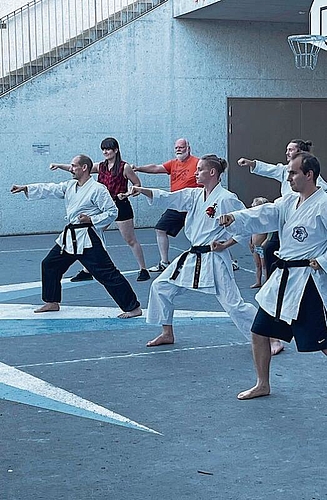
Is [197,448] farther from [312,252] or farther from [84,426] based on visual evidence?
[312,252]

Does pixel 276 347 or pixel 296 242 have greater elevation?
pixel 296 242

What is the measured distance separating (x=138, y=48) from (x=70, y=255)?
356 inches

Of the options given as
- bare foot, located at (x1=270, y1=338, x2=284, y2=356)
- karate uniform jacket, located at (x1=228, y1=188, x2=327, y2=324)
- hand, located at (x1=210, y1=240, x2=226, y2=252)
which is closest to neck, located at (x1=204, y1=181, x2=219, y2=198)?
hand, located at (x1=210, y1=240, x2=226, y2=252)

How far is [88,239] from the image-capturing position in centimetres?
868

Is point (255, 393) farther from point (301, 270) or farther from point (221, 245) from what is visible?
point (221, 245)

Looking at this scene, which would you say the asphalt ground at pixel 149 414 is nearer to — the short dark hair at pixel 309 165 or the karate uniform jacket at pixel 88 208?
the karate uniform jacket at pixel 88 208

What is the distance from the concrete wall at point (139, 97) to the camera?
16.5 meters

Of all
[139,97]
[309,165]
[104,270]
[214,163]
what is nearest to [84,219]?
[104,270]

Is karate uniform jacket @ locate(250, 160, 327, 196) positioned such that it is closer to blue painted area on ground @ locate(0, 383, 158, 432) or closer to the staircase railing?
blue painted area on ground @ locate(0, 383, 158, 432)

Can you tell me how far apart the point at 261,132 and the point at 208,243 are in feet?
37.1

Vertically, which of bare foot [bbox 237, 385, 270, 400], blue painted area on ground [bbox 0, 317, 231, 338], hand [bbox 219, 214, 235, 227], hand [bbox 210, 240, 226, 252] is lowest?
blue painted area on ground [bbox 0, 317, 231, 338]

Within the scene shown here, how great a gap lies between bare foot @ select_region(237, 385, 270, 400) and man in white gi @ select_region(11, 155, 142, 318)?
2820 millimetres

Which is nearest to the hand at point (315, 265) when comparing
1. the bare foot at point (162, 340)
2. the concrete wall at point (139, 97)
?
the bare foot at point (162, 340)

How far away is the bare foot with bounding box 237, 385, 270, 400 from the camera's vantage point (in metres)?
6.05
